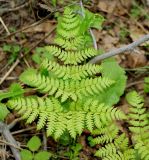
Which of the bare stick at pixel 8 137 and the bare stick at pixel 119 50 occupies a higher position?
the bare stick at pixel 119 50

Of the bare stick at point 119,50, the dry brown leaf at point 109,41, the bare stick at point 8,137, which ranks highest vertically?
the bare stick at point 119,50

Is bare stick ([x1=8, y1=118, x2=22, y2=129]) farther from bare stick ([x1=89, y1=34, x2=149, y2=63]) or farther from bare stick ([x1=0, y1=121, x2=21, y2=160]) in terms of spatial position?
bare stick ([x1=89, y1=34, x2=149, y2=63])

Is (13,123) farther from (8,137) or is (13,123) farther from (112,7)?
(112,7)

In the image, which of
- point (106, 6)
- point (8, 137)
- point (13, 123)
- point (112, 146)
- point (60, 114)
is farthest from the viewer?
point (106, 6)

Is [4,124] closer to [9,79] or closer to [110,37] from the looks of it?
[9,79]

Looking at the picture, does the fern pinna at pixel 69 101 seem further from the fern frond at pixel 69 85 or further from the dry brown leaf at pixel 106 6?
the dry brown leaf at pixel 106 6

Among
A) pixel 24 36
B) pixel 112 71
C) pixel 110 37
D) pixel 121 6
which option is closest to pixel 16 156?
pixel 112 71

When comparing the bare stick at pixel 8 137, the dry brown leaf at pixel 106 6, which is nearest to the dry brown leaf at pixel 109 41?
the dry brown leaf at pixel 106 6

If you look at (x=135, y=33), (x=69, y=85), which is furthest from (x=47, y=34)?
(x=69, y=85)
